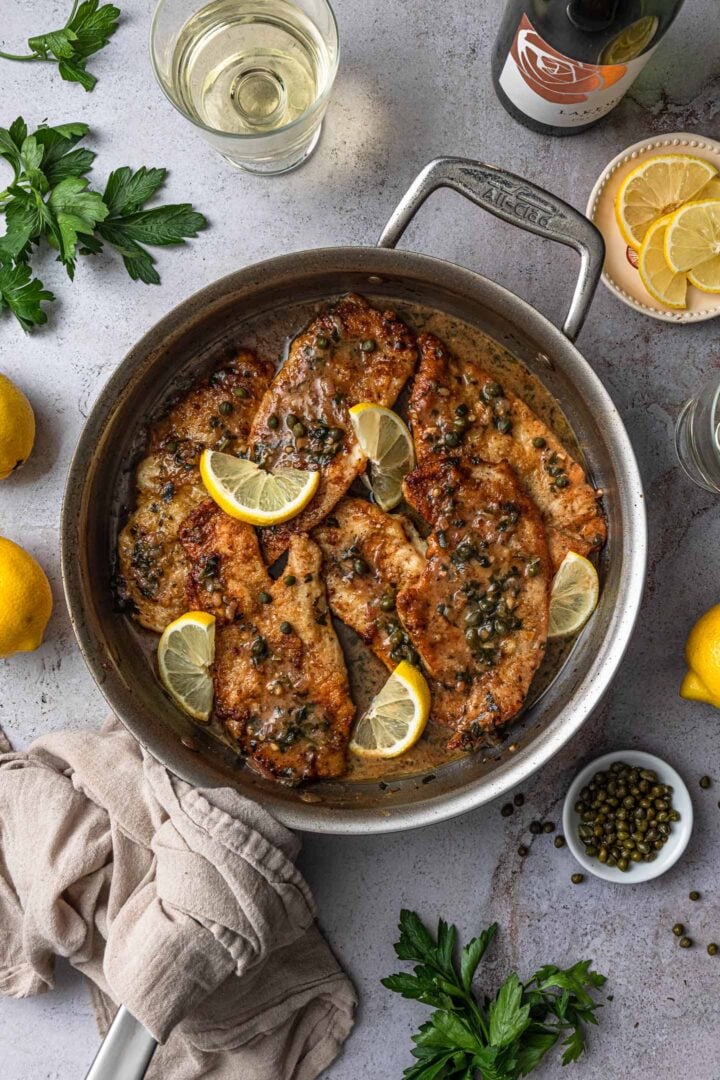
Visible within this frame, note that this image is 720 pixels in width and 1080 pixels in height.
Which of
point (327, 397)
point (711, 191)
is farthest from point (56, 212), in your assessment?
point (711, 191)

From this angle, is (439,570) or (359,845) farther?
(359,845)

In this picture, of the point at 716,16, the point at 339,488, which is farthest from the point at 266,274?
the point at 716,16

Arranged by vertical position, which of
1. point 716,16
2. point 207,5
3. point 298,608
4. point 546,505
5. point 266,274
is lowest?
point 298,608

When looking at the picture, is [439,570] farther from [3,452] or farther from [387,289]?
[3,452]

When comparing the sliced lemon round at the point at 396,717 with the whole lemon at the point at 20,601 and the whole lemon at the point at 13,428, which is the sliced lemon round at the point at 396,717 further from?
the whole lemon at the point at 13,428

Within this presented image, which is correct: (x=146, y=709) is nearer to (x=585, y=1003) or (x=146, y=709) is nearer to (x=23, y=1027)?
(x=23, y=1027)

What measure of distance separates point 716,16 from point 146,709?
11.7ft

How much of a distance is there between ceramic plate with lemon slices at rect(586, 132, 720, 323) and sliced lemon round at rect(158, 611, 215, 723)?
2.05 meters

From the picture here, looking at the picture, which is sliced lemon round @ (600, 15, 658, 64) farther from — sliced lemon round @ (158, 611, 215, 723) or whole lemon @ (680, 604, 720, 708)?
sliced lemon round @ (158, 611, 215, 723)

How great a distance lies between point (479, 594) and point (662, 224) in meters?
1.54

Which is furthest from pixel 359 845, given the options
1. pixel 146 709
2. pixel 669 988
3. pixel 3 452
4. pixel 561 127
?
pixel 561 127

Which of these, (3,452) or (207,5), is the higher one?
(207,5)

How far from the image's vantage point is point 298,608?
3402 millimetres

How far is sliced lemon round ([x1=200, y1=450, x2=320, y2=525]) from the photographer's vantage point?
3.31m
